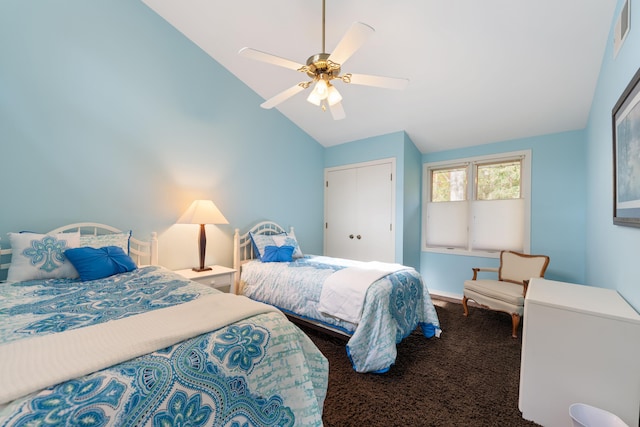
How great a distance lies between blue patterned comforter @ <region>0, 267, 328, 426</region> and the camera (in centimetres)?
75

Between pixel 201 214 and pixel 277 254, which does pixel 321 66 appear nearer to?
→ pixel 201 214

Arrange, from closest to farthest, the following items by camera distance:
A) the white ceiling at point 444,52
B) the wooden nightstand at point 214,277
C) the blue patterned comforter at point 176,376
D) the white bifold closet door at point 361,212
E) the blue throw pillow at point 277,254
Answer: the blue patterned comforter at point 176,376
the white ceiling at point 444,52
the wooden nightstand at point 214,277
the blue throw pillow at point 277,254
the white bifold closet door at point 361,212

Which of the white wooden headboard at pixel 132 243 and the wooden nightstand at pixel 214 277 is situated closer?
the white wooden headboard at pixel 132 243

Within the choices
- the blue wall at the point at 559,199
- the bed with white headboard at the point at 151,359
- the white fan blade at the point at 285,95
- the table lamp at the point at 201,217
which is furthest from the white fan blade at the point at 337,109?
the blue wall at the point at 559,199

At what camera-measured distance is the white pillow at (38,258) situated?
1.94m

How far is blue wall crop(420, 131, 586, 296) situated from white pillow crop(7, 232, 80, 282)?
4664mm

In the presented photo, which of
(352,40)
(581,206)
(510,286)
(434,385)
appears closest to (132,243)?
(352,40)

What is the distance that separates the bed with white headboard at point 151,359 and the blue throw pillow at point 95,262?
23 centimetres

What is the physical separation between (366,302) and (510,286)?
6.84 ft

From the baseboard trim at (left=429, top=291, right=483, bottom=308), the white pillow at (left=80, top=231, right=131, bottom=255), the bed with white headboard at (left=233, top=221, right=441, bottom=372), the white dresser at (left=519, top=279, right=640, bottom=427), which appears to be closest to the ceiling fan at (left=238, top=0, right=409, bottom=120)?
the bed with white headboard at (left=233, top=221, right=441, bottom=372)

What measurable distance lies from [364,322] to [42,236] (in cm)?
254

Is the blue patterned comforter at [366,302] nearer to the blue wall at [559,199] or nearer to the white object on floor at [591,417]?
the white object on floor at [591,417]

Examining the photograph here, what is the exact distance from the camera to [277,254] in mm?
3271

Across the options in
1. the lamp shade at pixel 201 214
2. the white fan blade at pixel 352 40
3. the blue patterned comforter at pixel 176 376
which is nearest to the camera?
the blue patterned comforter at pixel 176 376
